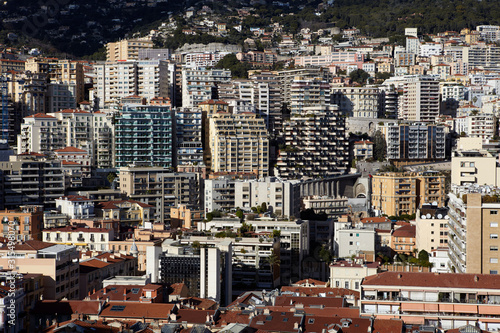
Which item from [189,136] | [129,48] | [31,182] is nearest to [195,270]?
[31,182]

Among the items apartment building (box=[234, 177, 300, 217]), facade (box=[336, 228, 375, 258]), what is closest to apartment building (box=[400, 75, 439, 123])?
apartment building (box=[234, 177, 300, 217])

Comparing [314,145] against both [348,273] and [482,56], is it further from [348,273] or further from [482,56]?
[482,56]

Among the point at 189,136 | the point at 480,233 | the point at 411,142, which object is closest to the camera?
the point at 480,233

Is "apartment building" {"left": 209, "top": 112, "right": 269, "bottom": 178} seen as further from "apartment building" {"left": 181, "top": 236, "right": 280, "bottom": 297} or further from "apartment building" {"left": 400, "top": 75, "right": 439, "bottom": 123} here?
"apartment building" {"left": 400, "top": 75, "right": 439, "bottom": 123}

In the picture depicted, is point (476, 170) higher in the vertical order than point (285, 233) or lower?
higher

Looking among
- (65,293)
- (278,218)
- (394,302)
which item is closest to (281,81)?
(278,218)

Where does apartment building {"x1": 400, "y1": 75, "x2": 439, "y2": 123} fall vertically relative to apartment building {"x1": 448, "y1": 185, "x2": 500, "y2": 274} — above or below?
above

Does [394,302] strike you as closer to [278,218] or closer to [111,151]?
[278,218]
